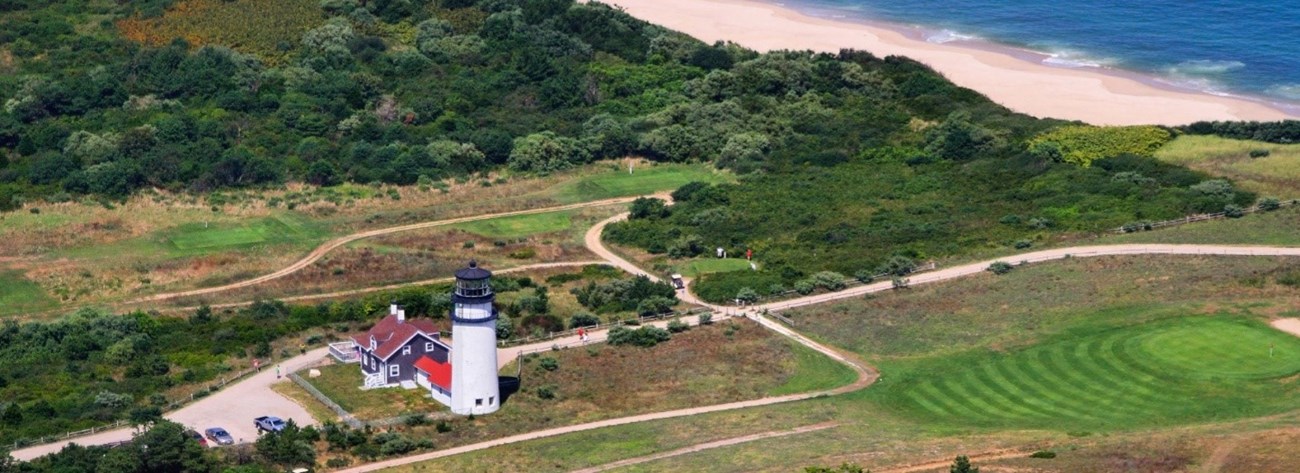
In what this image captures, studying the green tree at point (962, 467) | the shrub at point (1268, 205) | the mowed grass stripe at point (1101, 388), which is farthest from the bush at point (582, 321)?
the shrub at point (1268, 205)

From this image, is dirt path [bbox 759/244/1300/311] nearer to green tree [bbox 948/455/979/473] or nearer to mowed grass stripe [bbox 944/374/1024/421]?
mowed grass stripe [bbox 944/374/1024/421]

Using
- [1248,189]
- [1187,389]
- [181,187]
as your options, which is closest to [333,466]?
[1187,389]

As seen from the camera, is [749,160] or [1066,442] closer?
[1066,442]

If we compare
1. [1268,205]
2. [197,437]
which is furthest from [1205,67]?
[197,437]

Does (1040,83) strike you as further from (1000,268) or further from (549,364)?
(549,364)

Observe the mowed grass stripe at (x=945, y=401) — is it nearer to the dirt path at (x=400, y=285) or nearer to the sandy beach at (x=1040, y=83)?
the dirt path at (x=400, y=285)

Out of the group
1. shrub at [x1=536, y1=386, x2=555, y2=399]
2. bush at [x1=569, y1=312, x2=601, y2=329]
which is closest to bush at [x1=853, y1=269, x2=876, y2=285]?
bush at [x1=569, y1=312, x2=601, y2=329]

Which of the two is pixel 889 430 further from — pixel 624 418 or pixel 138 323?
pixel 138 323
